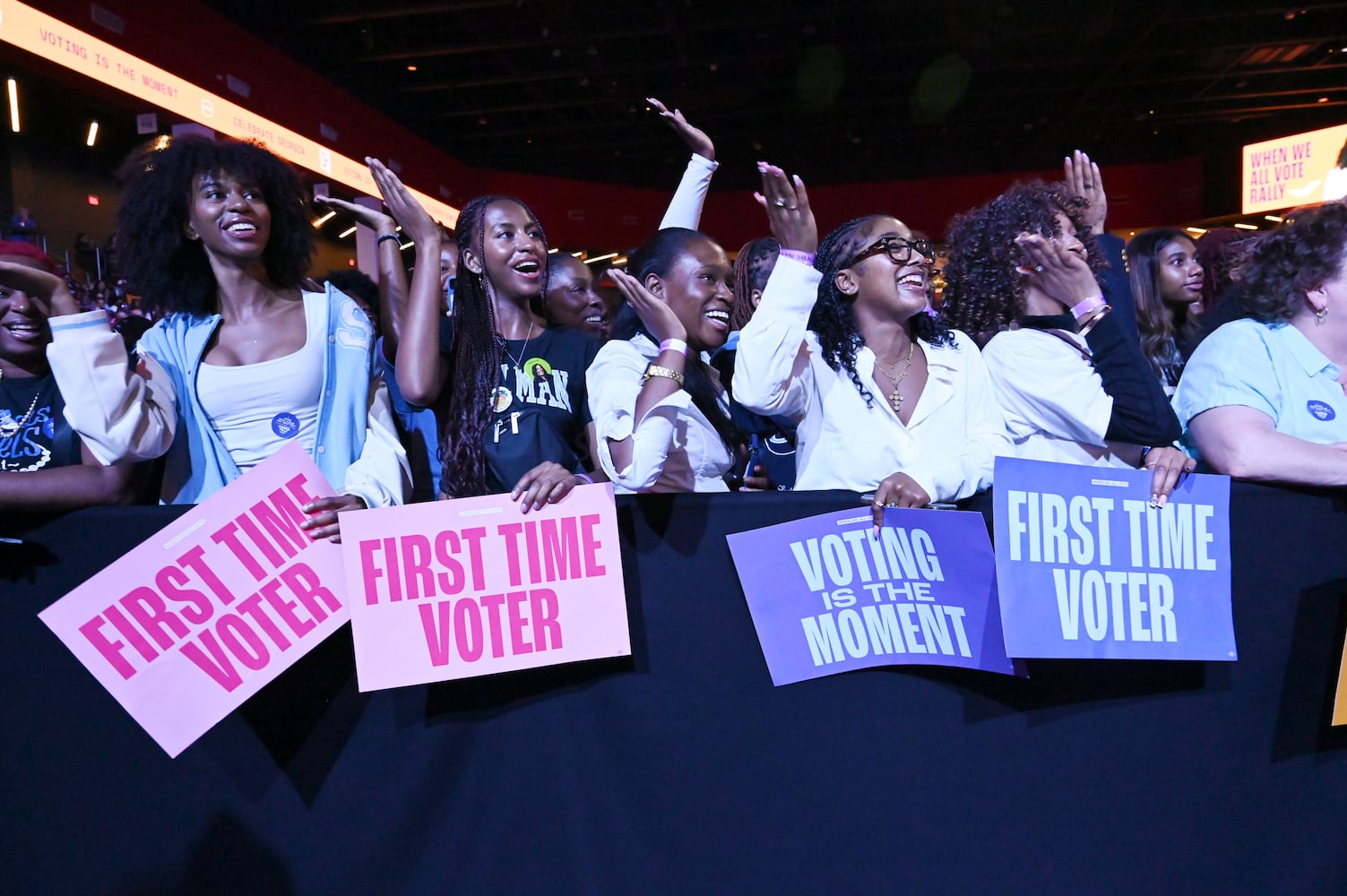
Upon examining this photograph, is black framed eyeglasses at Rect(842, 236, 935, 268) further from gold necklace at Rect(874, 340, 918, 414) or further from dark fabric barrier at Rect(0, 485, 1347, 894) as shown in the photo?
dark fabric barrier at Rect(0, 485, 1347, 894)

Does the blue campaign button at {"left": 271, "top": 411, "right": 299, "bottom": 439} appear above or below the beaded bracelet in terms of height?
below

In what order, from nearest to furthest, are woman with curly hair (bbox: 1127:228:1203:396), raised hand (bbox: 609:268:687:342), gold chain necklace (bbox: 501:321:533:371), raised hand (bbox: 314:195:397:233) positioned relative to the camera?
raised hand (bbox: 609:268:687:342), gold chain necklace (bbox: 501:321:533:371), raised hand (bbox: 314:195:397:233), woman with curly hair (bbox: 1127:228:1203:396)

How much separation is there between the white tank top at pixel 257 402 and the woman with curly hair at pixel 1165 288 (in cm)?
289

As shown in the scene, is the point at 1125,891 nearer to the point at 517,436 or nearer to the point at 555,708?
the point at 555,708

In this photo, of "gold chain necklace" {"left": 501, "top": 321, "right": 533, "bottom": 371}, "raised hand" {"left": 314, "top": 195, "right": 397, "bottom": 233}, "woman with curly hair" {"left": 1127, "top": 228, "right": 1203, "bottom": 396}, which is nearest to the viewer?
"gold chain necklace" {"left": 501, "top": 321, "right": 533, "bottom": 371}

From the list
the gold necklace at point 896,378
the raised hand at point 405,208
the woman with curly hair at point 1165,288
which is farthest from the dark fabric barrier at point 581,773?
the woman with curly hair at point 1165,288

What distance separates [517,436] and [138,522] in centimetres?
81

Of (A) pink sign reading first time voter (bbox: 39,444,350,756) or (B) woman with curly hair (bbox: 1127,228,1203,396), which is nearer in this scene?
(A) pink sign reading first time voter (bbox: 39,444,350,756)

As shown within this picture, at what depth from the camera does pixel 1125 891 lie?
178cm

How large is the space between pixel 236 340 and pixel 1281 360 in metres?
2.49

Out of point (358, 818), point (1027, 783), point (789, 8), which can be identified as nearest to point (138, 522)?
point (358, 818)

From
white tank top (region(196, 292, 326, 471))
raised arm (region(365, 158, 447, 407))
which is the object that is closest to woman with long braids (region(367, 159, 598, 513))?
raised arm (region(365, 158, 447, 407))

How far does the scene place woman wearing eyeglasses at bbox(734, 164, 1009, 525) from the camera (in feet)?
6.15

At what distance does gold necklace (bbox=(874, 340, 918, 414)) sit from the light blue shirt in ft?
2.10
